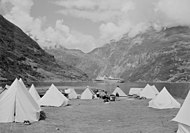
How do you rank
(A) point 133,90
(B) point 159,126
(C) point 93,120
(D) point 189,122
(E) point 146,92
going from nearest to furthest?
1. (D) point 189,122
2. (B) point 159,126
3. (C) point 93,120
4. (E) point 146,92
5. (A) point 133,90

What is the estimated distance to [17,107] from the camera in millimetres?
27359

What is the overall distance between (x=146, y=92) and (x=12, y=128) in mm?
50450

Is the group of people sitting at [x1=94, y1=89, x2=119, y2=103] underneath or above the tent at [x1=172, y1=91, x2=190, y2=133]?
above

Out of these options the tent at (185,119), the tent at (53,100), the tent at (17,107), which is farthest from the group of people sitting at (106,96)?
the tent at (185,119)

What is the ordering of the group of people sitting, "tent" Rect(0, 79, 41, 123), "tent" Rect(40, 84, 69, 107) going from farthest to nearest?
the group of people sitting < "tent" Rect(40, 84, 69, 107) < "tent" Rect(0, 79, 41, 123)

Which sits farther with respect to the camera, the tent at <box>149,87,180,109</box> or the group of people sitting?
the group of people sitting

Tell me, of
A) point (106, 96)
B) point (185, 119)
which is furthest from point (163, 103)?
point (185, 119)

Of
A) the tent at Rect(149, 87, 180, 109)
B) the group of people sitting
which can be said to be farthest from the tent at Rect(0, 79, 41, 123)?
the group of people sitting

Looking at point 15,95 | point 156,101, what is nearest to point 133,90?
point 156,101

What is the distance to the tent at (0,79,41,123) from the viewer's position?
1059 inches

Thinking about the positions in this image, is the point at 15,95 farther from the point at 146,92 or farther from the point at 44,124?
the point at 146,92

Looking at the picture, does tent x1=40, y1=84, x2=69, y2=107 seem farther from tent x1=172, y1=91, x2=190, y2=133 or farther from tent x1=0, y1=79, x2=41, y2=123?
tent x1=172, y1=91, x2=190, y2=133

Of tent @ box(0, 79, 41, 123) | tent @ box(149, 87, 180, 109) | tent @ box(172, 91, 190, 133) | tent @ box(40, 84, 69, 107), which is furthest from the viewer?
tent @ box(40, 84, 69, 107)

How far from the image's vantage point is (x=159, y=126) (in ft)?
83.7
